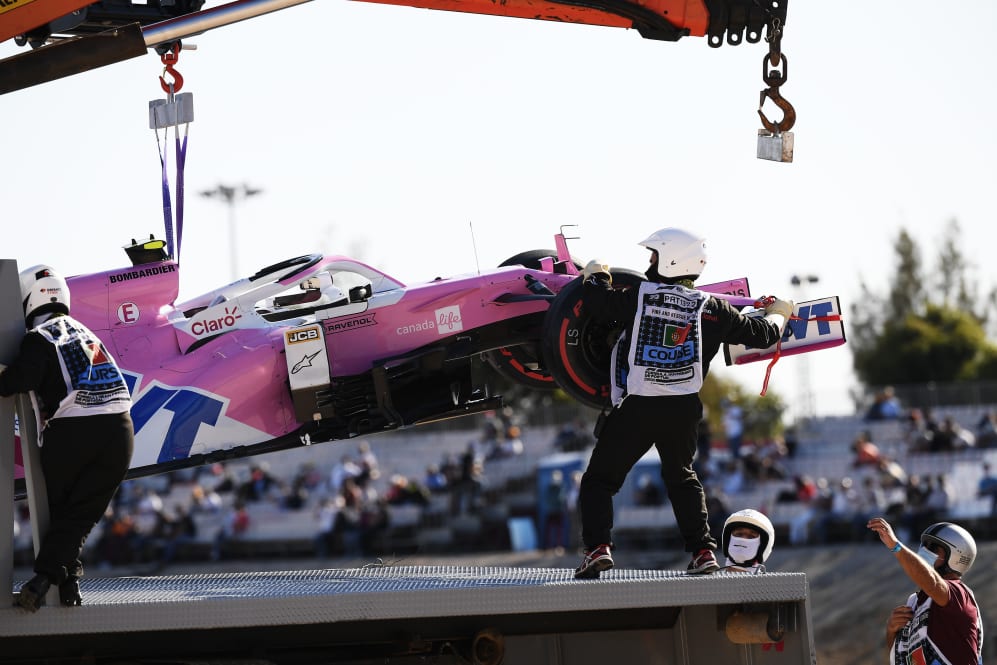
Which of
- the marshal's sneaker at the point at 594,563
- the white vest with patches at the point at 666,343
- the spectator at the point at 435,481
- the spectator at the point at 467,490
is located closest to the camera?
the marshal's sneaker at the point at 594,563

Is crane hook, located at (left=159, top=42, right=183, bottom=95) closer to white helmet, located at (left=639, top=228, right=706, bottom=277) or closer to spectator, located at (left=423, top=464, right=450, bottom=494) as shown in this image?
white helmet, located at (left=639, top=228, right=706, bottom=277)

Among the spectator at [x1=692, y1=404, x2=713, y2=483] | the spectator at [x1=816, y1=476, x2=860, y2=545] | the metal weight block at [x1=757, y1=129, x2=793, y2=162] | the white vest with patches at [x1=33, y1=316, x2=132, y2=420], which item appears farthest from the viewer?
the spectator at [x1=692, y1=404, x2=713, y2=483]

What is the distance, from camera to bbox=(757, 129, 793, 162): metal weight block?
7.07 metres

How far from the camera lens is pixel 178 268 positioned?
7551 millimetres

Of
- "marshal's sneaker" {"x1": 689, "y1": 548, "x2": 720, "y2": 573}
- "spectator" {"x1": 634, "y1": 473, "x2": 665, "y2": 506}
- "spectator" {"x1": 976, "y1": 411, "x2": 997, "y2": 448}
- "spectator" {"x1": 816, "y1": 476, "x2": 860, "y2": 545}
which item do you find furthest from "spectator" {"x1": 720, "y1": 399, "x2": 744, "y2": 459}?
"marshal's sneaker" {"x1": 689, "y1": 548, "x2": 720, "y2": 573}

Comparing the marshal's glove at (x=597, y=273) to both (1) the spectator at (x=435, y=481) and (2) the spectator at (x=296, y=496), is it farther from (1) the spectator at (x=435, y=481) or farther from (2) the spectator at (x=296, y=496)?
(2) the spectator at (x=296, y=496)

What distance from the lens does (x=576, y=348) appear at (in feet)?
23.5

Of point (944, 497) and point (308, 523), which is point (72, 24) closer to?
point (944, 497)

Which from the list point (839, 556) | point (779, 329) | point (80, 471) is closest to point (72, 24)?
point (80, 471)

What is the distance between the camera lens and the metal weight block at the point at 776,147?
23.2 feet

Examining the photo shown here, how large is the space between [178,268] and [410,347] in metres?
1.33

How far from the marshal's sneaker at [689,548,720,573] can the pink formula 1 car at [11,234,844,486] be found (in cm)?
116

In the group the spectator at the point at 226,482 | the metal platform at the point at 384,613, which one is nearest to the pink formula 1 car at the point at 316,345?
the metal platform at the point at 384,613

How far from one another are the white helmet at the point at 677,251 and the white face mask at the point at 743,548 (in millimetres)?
1276
